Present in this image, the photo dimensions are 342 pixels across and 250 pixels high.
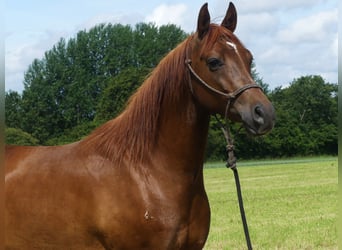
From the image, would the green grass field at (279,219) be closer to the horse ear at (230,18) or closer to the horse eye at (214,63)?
the horse ear at (230,18)

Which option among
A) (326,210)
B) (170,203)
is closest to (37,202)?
(170,203)

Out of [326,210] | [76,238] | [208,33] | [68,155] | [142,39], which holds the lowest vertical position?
[326,210]

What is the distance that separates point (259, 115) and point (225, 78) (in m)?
0.42

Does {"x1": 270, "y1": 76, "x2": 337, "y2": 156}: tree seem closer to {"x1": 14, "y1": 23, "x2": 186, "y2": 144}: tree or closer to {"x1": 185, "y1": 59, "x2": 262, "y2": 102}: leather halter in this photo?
{"x1": 14, "y1": 23, "x2": 186, "y2": 144}: tree

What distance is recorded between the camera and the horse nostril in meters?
3.80

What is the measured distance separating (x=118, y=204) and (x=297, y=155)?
49935 mm

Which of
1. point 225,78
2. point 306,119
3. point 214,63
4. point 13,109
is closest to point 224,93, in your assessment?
point 225,78

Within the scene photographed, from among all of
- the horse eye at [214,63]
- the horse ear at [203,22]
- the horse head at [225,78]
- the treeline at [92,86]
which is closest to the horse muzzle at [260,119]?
the horse head at [225,78]

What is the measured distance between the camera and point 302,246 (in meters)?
8.79

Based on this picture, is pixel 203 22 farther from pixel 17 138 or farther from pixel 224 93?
pixel 17 138

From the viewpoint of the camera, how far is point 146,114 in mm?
4328

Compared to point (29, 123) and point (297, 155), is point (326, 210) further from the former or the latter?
point (29, 123)

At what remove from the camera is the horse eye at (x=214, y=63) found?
4.02 meters

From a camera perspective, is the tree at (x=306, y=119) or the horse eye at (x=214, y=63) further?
the tree at (x=306, y=119)
